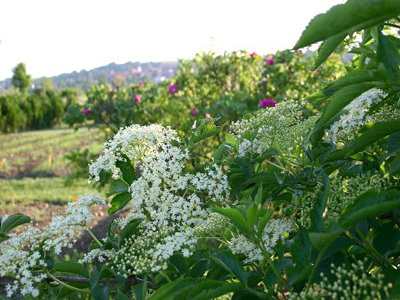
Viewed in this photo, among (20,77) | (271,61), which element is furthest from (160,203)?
(20,77)

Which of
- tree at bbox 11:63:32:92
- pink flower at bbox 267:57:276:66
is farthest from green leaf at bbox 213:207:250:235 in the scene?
tree at bbox 11:63:32:92

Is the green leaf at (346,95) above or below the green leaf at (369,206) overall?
above

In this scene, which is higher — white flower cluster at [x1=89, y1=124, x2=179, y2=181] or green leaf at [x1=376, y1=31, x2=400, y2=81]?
green leaf at [x1=376, y1=31, x2=400, y2=81]

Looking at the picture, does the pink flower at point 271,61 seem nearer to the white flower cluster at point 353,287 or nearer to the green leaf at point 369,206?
the white flower cluster at point 353,287

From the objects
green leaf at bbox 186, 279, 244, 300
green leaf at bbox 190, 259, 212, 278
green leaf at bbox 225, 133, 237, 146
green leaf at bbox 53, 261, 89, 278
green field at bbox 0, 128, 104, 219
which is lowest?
green field at bbox 0, 128, 104, 219

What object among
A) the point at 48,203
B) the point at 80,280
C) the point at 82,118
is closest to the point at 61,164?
the point at 48,203

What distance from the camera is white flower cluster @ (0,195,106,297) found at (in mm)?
1130

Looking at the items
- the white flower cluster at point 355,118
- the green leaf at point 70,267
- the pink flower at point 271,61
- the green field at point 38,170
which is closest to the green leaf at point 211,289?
the green leaf at point 70,267

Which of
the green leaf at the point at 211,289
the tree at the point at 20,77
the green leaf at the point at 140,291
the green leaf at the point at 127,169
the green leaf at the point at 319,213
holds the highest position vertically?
the tree at the point at 20,77

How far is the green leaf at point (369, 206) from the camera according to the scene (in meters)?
0.75

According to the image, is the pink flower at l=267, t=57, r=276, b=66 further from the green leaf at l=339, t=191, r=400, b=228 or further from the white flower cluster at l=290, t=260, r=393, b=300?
the green leaf at l=339, t=191, r=400, b=228

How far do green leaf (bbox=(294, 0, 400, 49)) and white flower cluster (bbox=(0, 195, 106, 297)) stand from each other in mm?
807

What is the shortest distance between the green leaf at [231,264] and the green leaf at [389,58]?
52cm

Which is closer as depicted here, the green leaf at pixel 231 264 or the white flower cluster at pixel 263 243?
the green leaf at pixel 231 264
